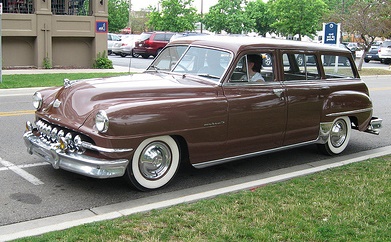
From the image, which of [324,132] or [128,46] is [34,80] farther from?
[128,46]

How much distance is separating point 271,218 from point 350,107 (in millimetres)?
3589

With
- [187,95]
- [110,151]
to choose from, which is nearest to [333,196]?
[187,95]

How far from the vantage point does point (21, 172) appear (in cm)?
616

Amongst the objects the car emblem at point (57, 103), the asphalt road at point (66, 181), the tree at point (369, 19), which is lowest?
the asphalt road at point (66, 181)

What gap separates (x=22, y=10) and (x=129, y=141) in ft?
55.1

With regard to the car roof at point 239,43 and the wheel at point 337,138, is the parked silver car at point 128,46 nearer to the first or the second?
the wheel at point 337,138

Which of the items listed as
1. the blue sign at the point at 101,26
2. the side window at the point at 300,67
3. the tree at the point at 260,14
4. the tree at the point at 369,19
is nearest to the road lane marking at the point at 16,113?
the side window at the point at 300,67

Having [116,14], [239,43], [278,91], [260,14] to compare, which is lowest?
[278,91]

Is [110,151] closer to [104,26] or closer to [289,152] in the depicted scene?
[289,152]

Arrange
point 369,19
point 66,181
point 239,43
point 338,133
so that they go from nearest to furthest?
point 66,181, point 239,43, point 338,133, point 369,19

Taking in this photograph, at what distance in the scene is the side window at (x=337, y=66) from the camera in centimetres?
753

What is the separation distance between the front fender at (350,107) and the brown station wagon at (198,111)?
0.02 metres

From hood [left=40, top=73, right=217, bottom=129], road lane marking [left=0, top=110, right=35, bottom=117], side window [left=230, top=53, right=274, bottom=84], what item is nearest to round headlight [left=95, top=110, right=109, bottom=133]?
hood [left=40, top=73, right=217, bottom=129]

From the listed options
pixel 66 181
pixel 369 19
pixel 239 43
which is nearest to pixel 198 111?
pixel 239 43
